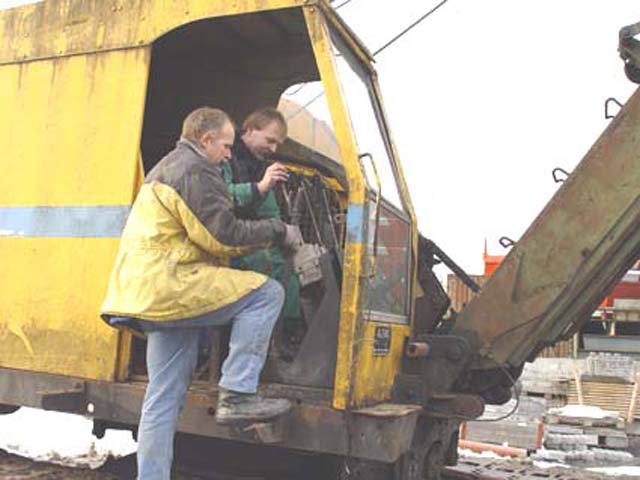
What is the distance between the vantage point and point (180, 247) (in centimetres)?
328

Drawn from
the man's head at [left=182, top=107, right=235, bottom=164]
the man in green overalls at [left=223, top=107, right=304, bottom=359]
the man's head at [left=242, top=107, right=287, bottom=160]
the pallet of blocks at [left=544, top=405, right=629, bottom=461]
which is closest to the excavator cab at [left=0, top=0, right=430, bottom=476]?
the man in green overalls at [left=223, top=107, right=304, bottom=359]

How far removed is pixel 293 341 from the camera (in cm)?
430

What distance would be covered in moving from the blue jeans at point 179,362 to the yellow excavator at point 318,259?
35 centimetres

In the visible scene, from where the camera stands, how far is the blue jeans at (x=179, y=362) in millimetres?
3250

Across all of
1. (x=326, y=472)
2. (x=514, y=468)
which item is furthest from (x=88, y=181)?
(x=514, y=468)

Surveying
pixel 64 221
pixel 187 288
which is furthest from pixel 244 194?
pixel 64 221

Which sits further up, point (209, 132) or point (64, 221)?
point (209, 132)

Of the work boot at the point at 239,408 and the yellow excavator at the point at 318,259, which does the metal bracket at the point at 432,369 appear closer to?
the yellow excavator at the point at 318,259

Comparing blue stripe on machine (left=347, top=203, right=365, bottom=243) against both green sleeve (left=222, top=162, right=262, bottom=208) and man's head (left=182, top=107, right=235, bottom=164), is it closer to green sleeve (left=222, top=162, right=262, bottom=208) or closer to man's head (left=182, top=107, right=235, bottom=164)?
green sleeve (left=222, top=162, right=262, bottom=208)

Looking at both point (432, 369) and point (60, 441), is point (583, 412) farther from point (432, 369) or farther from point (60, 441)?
point (60, 441)

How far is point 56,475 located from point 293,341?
1880 mm

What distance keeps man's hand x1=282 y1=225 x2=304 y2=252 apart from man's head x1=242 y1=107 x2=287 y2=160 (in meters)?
0.61

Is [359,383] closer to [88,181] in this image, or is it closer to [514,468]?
[88,181]

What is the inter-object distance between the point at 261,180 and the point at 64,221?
1.30m
